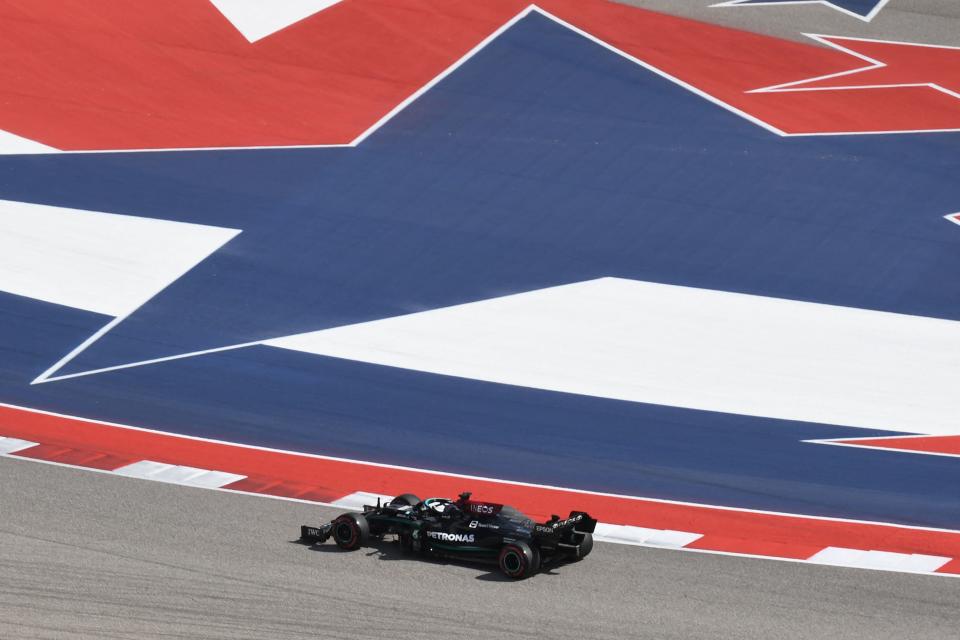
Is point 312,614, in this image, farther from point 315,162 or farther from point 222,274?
point 315,162

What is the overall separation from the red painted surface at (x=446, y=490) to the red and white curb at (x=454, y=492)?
0.03ft

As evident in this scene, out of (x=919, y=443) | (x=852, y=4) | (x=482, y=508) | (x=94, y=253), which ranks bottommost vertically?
(x=482, y=508)

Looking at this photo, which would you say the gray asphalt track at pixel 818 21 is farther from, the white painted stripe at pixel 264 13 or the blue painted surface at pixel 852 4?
the white painted stripe at pixel 264 13

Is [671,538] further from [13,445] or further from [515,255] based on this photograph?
[13,445]

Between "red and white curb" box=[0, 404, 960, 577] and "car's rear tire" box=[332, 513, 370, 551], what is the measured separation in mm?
1313

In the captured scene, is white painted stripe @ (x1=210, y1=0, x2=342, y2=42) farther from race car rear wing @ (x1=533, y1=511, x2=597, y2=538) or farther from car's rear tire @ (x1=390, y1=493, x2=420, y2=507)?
race car rear wing @ (x1=533, y1=511, x2=597, y2=538)

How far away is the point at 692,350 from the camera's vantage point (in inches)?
583

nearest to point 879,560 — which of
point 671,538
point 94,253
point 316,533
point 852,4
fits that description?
point 671,538

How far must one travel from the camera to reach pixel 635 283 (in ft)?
52.2

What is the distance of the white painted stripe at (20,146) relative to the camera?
1764 centimetres

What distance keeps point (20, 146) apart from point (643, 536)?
1129cm

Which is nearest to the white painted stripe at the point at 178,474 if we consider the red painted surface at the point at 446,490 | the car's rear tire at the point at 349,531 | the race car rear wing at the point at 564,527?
the red painted surface at the point at 446,490

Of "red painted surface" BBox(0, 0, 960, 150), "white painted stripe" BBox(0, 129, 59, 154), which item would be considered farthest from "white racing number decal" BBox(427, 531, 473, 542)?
"white painted stripe" BBox(0, 129, 59, 154)

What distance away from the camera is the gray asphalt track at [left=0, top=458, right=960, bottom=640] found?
28.3ft
